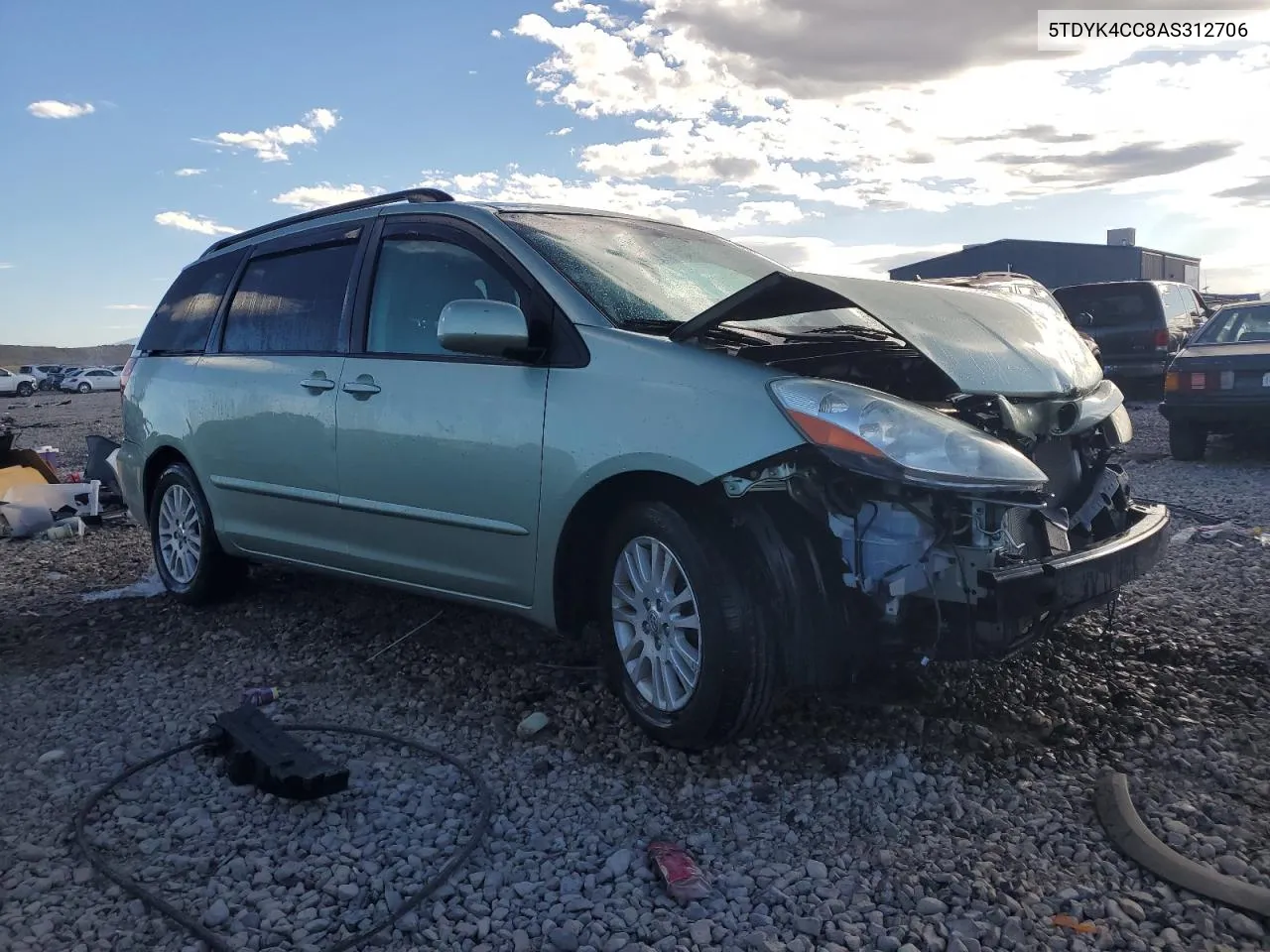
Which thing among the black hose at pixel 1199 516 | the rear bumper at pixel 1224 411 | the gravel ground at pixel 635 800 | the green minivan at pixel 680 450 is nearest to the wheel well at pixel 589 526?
the green minivan at pixel 680 450

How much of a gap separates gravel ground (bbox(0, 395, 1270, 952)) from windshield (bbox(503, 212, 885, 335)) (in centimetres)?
140

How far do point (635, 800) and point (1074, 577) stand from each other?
4.77ft

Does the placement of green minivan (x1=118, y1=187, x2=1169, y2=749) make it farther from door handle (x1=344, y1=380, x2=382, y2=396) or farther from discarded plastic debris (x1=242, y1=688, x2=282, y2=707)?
discarded plastic debris (x1=242, y1=688, x2=282, y2=707)

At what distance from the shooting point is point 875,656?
10.3ft

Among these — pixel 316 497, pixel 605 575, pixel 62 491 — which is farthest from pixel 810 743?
pixel 62 491

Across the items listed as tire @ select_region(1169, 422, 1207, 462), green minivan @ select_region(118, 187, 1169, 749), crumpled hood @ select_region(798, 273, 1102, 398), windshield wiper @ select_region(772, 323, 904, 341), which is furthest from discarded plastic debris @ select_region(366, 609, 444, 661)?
tire @ select_region(1169, 422, 1207, 462)

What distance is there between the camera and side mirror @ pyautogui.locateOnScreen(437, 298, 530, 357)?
361 centimetres

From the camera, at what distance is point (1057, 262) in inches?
1329

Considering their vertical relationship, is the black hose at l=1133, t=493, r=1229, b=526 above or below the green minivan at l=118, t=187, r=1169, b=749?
below

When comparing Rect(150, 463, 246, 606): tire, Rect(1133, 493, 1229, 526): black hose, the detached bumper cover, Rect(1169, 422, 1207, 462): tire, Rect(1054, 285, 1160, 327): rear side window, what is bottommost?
Rect(150, 463, 246, 606): tire

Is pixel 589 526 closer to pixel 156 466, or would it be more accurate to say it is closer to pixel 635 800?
pixel 635 800

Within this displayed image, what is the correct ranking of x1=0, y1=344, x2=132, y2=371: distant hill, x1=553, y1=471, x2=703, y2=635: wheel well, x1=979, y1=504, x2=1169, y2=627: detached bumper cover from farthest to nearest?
x1=0, y1=344, x2=132, y2=371: distant hill < x1=553, y1=471, x2=703, y2=635: wheel well < x1=979, y1=504, x2=1169, y2=627: detached bumper cover

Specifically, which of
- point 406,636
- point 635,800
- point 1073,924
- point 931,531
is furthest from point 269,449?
point 1073,924

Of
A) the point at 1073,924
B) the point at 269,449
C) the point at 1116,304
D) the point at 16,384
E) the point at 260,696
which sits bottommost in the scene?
the point at 16,384
